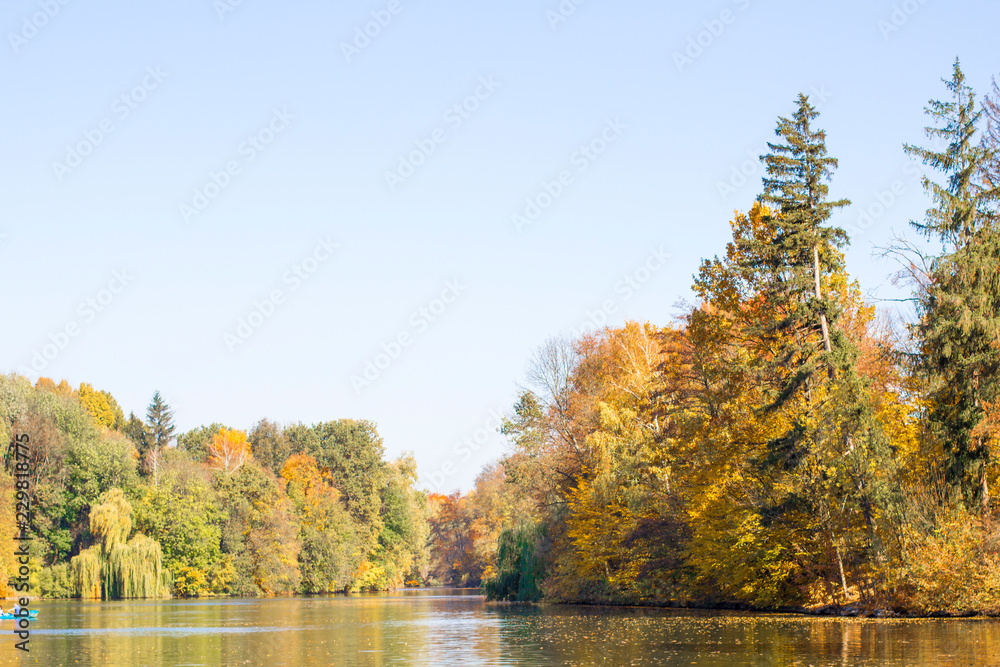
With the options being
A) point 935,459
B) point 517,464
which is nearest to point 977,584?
point 935,459

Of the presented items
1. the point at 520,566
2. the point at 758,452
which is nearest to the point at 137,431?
the point at 520,566

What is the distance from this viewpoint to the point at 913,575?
1348 inches

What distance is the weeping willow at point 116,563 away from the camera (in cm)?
7600

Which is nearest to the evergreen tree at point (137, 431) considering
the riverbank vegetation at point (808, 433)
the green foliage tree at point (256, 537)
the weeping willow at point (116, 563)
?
the green foliage tree at point (256, 537)

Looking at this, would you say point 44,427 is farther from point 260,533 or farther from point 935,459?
point 935,459

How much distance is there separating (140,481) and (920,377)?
72.5 m

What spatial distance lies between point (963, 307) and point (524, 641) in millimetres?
18495

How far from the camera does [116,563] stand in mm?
76062

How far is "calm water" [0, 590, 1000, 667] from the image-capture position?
77.7ft

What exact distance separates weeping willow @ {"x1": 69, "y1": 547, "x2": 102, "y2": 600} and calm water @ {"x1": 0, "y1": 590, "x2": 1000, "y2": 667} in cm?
3079

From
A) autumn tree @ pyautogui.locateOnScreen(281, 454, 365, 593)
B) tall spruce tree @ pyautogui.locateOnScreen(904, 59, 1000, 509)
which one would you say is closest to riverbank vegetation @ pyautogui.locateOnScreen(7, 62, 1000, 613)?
tall spruce tree @ pyautogui.locateOnScreen(904, 59, 1000, 509)

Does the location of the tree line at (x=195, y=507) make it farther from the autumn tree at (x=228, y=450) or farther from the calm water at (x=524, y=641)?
the calm water at (x=524, y=641)

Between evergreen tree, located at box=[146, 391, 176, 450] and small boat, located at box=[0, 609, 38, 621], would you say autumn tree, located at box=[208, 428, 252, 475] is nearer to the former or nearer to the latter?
evergreen tree, located at box=[146, 391, 176, 450]

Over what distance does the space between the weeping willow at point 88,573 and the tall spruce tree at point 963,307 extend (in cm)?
6198
